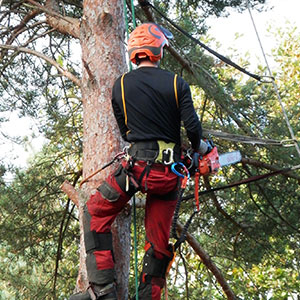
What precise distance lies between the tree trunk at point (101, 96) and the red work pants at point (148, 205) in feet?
0.80

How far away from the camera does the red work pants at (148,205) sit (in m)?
2.91

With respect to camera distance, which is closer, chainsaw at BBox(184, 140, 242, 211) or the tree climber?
the tree climber

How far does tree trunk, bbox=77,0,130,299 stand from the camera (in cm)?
320

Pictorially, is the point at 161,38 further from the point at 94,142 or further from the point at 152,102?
the point at 94,142

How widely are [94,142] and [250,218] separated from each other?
396 cm

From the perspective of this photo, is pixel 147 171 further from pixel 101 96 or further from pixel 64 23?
pixel 64 23

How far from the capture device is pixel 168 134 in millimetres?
3000

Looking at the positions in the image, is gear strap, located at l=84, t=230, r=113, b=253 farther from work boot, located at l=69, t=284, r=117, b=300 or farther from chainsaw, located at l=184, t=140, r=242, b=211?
chainsaw, located at l=184, t=140, r=242, b=211

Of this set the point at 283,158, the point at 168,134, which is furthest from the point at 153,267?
the point at 283,158

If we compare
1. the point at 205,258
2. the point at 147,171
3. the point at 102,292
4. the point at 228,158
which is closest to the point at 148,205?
the point at 147,171

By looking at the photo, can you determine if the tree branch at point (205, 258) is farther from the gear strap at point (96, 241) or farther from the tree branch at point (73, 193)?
the gear strap at point (96, 241)

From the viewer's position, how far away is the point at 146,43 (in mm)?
3051

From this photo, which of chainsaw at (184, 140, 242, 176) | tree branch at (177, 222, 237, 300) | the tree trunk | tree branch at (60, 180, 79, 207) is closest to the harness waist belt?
chainsaw at (184, 140, 242, 176)

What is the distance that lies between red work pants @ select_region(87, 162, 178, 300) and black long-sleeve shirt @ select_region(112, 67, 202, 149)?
20 cm
